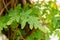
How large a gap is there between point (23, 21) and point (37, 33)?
176 millimetres

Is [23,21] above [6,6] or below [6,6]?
below

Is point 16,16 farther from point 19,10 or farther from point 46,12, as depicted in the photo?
point 46,12

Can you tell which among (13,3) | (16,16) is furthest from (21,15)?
(13,3)

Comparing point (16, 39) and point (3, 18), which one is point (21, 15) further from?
point (16, 39)

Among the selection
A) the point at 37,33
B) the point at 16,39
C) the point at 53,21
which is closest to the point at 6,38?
the point at 16,39

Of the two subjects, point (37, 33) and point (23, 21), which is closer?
point (23, 21)

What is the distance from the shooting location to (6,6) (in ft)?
3.01

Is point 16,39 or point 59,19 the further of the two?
point 16,39

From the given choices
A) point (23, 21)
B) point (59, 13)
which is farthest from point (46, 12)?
point (23, 21)

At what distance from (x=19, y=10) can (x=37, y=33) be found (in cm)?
17

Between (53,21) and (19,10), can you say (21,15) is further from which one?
(53,21)

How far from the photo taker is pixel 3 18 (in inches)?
33.3

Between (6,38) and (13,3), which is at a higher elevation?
(13,3)

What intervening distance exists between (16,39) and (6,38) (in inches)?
2.3
